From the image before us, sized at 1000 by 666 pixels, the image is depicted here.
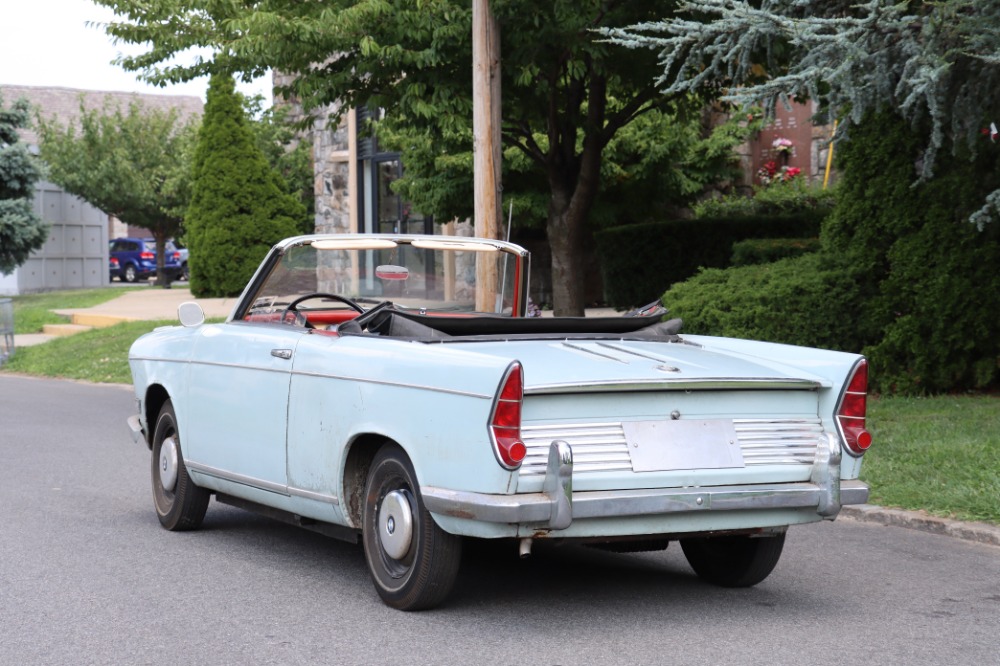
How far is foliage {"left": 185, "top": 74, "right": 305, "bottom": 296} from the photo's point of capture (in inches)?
1163

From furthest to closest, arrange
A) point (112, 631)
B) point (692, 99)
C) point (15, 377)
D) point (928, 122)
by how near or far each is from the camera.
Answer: point (15, 377) < point (692, 99) < point (928, 122) < point (112, 631)

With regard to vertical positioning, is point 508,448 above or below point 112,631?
above

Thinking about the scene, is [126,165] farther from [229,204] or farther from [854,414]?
[854,414]

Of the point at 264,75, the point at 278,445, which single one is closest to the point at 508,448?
the point at 278,445

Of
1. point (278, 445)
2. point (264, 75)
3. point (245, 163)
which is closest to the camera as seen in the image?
point (278, 445)

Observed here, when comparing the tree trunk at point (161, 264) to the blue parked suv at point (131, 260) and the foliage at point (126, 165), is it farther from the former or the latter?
the blue parked suv at point (131, 260)

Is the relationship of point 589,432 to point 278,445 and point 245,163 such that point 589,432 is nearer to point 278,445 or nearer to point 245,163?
point 278,445

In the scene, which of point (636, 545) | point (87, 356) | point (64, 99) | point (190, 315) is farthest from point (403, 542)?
point (64, 99)

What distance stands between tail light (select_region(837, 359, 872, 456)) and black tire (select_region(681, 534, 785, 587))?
56 centimetres

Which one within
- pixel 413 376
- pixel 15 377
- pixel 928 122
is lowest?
pixel 15 377

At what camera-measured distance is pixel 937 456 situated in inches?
351

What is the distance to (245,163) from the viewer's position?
3027 centimetres

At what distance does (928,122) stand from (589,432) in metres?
7.84

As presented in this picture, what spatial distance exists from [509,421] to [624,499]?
1.68 ft
